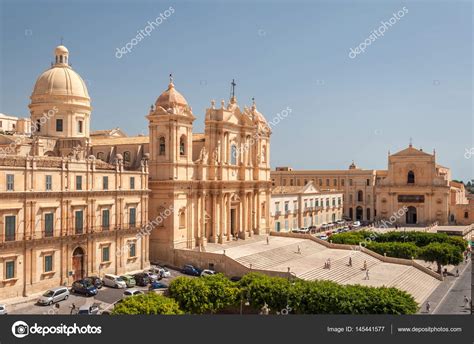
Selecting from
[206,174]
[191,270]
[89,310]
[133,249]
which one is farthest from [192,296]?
[206,174]

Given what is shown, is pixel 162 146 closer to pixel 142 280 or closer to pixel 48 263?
pixel 142 280

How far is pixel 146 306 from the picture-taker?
2428 centimetres

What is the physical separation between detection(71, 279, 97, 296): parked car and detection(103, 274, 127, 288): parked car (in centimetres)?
178

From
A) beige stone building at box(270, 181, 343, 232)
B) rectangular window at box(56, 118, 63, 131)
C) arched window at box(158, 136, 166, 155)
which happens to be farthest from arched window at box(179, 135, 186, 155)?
beige stone building at box(270, 181, 343, 232)

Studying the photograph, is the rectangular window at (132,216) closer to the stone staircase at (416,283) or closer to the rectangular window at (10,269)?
the rectangular window at (10,269)

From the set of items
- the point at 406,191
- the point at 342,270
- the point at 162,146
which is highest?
the point at 162,146

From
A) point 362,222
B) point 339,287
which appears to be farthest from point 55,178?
point 362,222

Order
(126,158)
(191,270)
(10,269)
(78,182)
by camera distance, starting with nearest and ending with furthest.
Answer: (10,269) → (78,182) → (191,270) → (126,158)

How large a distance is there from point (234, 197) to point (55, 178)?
23815 millimetres

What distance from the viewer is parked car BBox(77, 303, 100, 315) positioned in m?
Result: 28.6

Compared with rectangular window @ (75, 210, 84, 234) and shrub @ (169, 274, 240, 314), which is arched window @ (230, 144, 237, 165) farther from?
shrub @ (169, 274, 240, 314)

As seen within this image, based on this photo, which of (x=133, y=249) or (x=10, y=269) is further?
(x=133, y=249)

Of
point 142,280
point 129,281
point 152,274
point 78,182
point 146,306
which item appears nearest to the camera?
point 146,306

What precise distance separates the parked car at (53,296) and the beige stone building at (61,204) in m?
1.28
